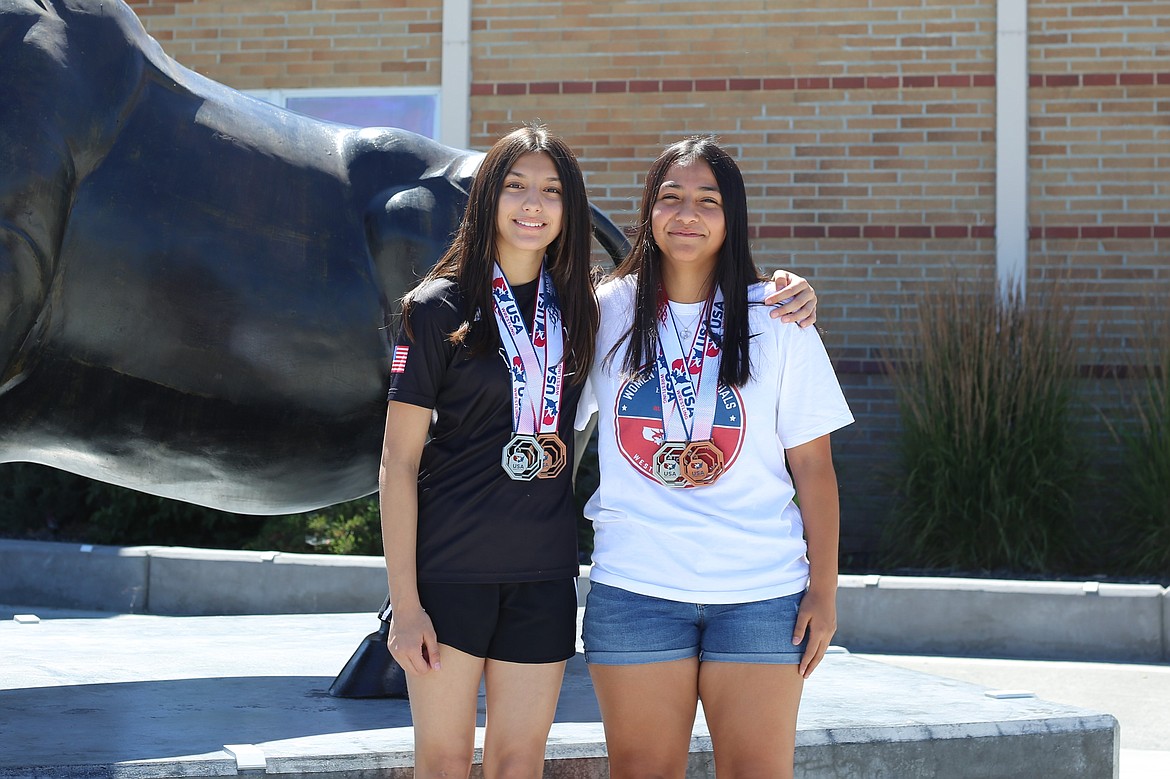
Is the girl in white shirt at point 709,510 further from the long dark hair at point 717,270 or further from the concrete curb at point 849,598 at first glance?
the concrete curb at point 849,598

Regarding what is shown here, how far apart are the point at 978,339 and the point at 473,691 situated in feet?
20.5

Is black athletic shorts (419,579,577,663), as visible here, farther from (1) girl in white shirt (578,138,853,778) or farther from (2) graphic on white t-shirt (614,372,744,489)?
(2) graphic on white t-shirt (614,372,744,489)

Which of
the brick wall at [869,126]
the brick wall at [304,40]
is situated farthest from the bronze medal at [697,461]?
the brick wall at [304,40]

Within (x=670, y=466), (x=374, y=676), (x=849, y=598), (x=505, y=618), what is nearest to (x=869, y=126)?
(x=849, y=598)

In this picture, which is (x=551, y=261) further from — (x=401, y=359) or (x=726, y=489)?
(x=726, y=489)

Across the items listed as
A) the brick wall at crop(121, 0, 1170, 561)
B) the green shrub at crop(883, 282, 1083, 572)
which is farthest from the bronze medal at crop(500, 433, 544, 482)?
the brick wall at crop(121, 0, 1170, 561)

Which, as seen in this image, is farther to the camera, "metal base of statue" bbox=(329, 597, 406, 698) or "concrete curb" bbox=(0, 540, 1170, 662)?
"concrete curb" bbox=(0, 540, 1170, 662)

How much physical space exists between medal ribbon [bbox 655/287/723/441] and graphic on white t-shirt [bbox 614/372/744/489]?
15 millimetres

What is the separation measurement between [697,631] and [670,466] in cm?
31

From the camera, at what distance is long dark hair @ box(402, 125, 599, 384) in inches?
96.5

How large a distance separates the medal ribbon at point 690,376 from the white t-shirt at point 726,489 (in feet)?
0.07

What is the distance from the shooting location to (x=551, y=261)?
2.58 meters

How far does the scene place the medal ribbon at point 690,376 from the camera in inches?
95.3

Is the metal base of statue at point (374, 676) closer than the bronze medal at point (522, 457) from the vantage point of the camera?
No
